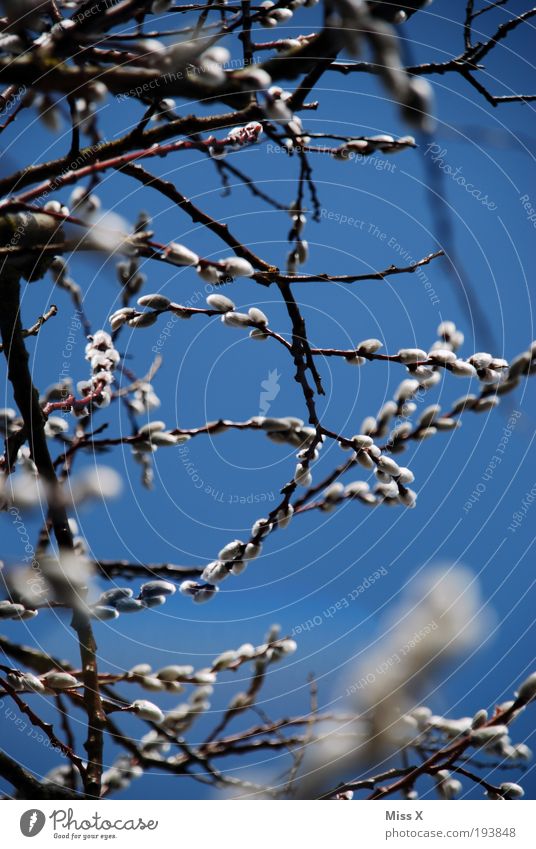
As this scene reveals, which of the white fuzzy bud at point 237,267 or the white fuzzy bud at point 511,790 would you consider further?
the white fuzzy bud at point 511,790

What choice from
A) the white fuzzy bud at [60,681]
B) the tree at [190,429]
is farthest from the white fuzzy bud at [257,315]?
the white fuzzy bud at [60,681]

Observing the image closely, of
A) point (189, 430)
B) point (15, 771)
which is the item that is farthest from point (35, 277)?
point (15, 771)

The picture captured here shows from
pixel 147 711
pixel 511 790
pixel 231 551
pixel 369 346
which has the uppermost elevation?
pixel 369 346

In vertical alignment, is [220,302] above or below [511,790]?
above

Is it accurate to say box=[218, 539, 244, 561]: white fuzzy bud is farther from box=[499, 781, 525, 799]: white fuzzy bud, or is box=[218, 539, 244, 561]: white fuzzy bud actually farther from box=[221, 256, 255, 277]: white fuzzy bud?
box=[499, 781, 525, 799]: white fuzzy bud

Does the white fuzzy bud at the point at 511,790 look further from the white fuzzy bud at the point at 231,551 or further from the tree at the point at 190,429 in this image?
the white fuzzy bud at the point at 231,551
